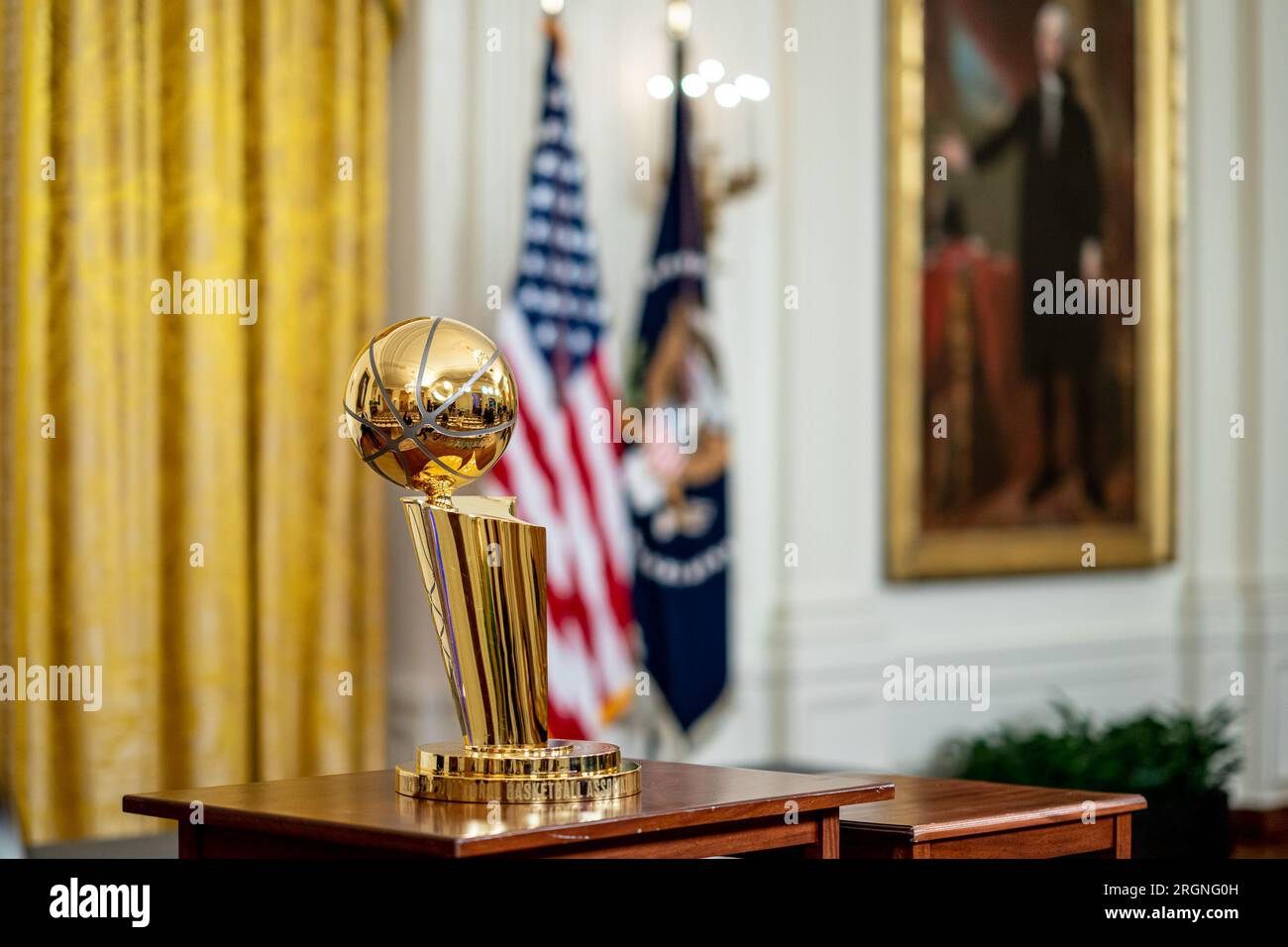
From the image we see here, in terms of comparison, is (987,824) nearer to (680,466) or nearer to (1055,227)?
(680,466)

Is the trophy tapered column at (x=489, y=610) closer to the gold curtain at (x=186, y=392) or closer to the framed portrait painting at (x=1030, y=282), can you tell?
the gold curtain at (x=186, y=392)

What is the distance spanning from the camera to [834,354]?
24.8ft

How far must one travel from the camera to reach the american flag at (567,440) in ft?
19.6

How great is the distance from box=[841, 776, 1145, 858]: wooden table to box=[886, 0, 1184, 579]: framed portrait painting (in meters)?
4.79

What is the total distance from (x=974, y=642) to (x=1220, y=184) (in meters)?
3.10

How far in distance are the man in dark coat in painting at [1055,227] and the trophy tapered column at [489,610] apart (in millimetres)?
6169

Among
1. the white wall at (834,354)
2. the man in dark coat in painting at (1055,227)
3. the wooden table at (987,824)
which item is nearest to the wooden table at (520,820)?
the wooden table at (987,824)

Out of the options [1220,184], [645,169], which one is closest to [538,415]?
[645,169]

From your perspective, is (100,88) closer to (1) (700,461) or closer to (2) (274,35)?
(2) (274,35)

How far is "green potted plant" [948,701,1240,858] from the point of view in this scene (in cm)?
706

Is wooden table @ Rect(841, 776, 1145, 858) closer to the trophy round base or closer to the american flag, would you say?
the trophy round base

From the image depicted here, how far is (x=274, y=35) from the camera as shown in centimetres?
555

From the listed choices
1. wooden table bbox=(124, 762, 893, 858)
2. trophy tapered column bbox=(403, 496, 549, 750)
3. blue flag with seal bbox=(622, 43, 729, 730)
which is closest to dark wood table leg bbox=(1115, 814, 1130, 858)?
wooden table bbox=(124, 762, 893, 858)
